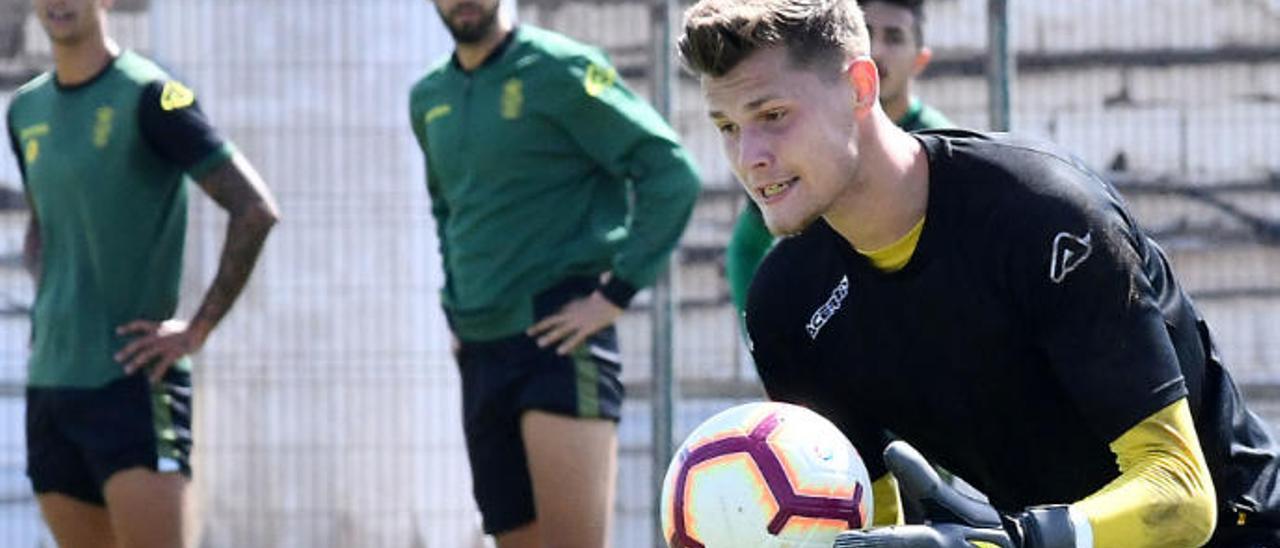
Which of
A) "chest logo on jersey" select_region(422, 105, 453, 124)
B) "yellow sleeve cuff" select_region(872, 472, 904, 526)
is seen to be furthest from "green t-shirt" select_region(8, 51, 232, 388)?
"yellow sleeve cuff" select_region(872, 472, 904, 526)

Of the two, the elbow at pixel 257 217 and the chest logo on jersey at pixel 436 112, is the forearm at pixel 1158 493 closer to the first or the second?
the chest logo on jersey at pixel 436 112

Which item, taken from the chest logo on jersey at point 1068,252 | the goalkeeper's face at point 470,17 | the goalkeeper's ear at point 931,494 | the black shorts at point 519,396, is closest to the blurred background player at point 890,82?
the black shorts at point 519,396

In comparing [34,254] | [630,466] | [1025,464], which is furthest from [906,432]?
[630,466]

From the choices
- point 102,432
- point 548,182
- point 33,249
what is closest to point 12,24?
point 33,249

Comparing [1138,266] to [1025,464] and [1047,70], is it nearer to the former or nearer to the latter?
[1025,464]

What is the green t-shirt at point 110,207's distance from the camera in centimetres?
659

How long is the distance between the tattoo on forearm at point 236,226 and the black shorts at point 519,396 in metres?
0.73

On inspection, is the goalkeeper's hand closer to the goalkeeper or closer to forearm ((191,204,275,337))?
the goalkeeper

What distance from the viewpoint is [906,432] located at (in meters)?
4.21

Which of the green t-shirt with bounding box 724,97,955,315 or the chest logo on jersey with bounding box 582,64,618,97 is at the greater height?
the chest logo on jersey with bounding box 582,64,618,97

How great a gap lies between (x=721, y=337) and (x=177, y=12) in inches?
93.3

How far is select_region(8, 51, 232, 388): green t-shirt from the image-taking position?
659cm

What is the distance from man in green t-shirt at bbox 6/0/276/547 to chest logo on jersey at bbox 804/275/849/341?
2936 millimetres

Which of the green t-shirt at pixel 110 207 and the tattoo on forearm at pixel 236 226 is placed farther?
the tattoo on forearm at pixel 236 226
